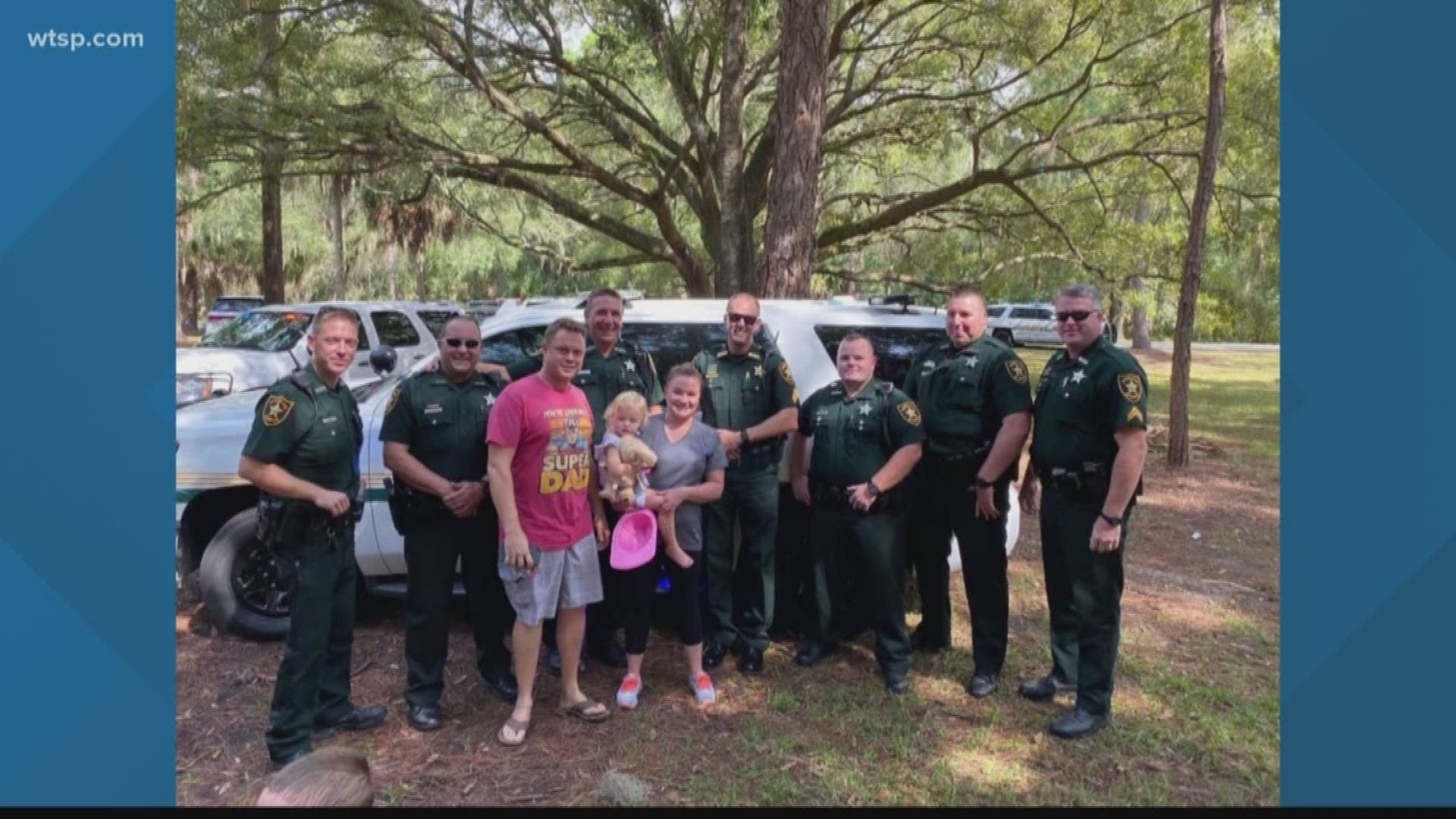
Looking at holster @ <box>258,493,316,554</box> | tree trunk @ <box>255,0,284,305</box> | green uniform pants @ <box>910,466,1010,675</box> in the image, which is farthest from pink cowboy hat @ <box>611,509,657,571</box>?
tree trunk @ <box>255,0,284,305</box>

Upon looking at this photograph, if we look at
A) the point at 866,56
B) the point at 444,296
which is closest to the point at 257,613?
the point at 866,56

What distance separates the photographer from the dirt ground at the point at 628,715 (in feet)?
10.8

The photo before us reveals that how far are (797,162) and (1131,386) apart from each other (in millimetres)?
3950

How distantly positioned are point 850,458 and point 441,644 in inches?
78.9

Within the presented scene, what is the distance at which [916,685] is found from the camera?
4133mm

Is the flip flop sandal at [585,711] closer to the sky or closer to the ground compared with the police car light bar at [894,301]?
closer to the ground

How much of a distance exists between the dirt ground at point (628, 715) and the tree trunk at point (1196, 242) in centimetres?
425

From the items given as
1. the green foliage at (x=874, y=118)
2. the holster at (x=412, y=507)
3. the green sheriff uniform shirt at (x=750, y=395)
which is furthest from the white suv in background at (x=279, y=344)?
the green sheriff uniform shirt at (x=750, y=395)

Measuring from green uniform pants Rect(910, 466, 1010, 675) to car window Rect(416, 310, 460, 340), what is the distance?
687 centimetres

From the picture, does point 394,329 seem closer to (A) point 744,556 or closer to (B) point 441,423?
(B) point 441,423

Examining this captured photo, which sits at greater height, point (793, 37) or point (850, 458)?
point (793, 37)

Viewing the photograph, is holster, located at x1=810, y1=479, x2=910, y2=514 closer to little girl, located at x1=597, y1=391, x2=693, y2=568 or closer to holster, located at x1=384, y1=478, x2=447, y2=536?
little girl, located at x1=597, y1=391, x2=693, y2=568

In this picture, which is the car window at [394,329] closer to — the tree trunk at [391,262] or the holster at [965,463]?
the holster at [965,463]

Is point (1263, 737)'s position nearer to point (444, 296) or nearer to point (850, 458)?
point (850, 458)
